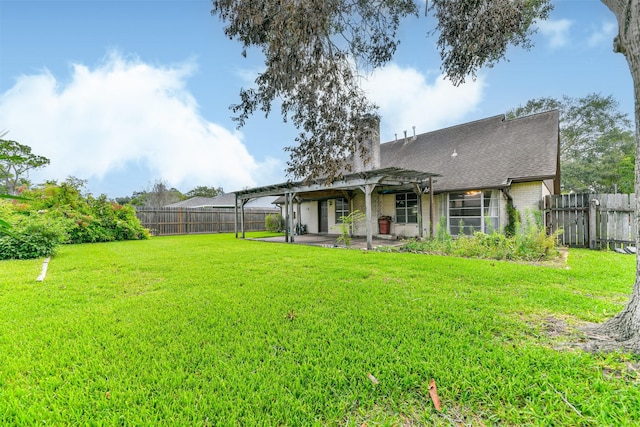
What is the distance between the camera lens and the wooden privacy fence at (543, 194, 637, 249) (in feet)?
28.1

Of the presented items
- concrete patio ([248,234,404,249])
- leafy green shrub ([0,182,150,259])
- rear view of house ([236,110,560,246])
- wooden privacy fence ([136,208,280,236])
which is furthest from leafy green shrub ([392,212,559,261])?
wooden privacy fence ([136,208,280,236])

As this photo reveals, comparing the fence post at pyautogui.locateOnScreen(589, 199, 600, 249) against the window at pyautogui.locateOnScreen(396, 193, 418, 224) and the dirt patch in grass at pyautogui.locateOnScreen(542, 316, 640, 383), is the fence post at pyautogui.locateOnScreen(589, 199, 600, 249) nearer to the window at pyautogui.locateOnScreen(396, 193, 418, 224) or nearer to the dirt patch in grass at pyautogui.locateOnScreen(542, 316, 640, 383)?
the window at pyautogui.locateOnScreen(396, 193, 418, 224)

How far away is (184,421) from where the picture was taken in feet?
5.98

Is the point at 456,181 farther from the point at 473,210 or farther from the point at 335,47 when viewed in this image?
the point at 335,47

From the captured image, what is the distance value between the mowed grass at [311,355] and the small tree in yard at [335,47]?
2.40 metres

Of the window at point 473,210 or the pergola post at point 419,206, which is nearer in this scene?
the window at point 473,210

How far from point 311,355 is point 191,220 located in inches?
764

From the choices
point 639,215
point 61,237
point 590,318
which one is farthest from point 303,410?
point 61,237

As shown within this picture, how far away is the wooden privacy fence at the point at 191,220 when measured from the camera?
18.2m

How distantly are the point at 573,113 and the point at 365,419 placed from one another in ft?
109

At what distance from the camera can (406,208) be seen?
524 inches

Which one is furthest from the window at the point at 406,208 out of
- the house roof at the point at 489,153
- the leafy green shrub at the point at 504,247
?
the leafy green shrub at the point at 504,247

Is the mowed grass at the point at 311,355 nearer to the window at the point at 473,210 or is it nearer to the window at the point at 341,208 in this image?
the window at the point at 473,210

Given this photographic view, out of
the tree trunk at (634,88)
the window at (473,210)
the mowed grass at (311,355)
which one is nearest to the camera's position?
the mowed grass at (311,355)
